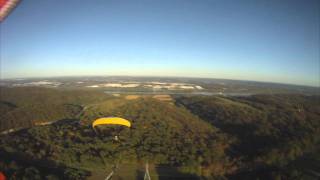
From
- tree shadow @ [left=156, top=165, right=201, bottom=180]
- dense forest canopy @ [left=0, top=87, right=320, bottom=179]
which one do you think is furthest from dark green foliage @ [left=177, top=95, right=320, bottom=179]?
tree shadow @ [left=156, top=165, right=201, bottom=180]

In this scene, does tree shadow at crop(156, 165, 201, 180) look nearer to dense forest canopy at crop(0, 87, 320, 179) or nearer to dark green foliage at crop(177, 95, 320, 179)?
dense forest canopy at crop(0, 87, 320, 179)

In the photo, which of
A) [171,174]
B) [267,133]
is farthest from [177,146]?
[267,133]

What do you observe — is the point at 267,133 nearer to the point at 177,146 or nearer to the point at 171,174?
the point at 177,146

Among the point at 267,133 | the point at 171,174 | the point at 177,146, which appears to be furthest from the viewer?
the point at 267,133

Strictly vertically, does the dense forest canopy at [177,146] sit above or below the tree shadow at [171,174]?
above

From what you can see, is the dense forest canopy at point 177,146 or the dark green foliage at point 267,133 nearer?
the dense forest canopy at point 177,146

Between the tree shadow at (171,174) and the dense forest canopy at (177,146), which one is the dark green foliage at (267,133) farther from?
the tree shadow at (171,174)

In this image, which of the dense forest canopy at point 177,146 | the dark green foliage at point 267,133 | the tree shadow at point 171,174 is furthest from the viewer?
the dark green foliage at point 267,133

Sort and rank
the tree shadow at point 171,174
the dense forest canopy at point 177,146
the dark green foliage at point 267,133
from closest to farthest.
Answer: the tree shadow at point 171,174, the dense forest canopy at point 177,146, the dark green foliage at point 267,133

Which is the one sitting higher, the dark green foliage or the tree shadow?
the dark green foliage

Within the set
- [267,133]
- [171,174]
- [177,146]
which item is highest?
[267,133]

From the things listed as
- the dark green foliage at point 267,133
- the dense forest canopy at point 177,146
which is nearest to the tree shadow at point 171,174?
the dense forest canopy at point 177,146

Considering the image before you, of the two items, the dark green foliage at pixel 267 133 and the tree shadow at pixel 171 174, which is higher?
the dark green foliage at pixel 267 133
